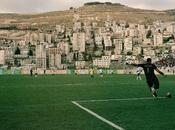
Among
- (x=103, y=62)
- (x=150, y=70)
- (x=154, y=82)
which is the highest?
(x=150, y=70)

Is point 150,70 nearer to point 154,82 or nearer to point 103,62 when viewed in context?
point 154,82

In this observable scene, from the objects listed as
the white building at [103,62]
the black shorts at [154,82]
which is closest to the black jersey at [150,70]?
the black shorts at [154,82]

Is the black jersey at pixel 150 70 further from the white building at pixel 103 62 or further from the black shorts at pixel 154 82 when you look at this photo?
the white building at pixel 103 62

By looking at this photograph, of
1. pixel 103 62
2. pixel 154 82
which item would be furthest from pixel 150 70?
pixel 103 62

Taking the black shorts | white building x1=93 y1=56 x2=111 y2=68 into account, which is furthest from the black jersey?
white building x1=93 y1=56 x2=111 y2=68

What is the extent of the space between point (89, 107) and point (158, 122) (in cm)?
533

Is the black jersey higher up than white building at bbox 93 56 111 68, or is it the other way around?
the black jersey

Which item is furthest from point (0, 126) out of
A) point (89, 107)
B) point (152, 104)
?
point (152, 104)

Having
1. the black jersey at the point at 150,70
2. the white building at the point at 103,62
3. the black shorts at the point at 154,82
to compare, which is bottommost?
the white building at the point at 103,62

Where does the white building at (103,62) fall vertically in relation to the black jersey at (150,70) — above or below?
below

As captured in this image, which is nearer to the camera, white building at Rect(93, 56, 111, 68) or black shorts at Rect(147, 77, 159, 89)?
black shorts at Rect(147, 77, 159, 89)

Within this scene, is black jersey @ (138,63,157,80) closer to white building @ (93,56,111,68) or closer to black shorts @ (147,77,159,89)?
black shorts @ (147,77,159,89)

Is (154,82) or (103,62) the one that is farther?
(103,62)

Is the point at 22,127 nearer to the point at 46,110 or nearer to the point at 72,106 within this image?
the point at 46,110
